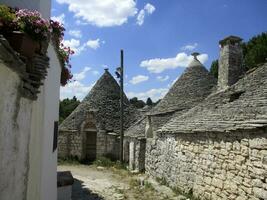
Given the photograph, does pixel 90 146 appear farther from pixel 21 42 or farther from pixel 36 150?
pixel 21 42

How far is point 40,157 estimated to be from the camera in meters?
4.99

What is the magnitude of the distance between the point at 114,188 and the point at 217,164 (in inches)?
197

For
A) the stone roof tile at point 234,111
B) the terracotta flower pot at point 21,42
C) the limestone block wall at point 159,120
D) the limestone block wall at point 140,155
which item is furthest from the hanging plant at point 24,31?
the limestone block wall at point 140,155

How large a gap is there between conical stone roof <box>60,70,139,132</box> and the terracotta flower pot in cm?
1922

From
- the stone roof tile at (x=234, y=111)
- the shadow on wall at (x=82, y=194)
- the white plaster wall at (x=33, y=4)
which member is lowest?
the shadow on wall at (x=82, y=194)

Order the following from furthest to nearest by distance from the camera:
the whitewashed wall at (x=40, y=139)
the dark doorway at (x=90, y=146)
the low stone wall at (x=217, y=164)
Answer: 1. the dark doorway at (x=90, y=146)
2. the low stone wall at (x=217, y=164)
3. the whitewashed wall at (x=40, y=139)

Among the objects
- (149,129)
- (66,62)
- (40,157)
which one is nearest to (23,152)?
(40,157)

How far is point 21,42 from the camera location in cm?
396

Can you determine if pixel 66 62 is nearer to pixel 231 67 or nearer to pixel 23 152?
pixel 23 152

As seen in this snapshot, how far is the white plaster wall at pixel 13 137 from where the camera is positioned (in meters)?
3.48

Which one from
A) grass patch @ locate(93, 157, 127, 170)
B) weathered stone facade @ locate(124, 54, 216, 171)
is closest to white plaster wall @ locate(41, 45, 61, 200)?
weathered stone facade @ locate(124, 54, 216, 171)

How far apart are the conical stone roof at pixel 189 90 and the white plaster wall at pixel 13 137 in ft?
44.5

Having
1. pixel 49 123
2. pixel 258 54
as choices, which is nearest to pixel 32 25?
pixel 49 123

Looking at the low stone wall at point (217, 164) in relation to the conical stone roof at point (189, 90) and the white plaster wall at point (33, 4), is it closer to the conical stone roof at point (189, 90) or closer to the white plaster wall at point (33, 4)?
the conical stone roof at point (189, 90)
